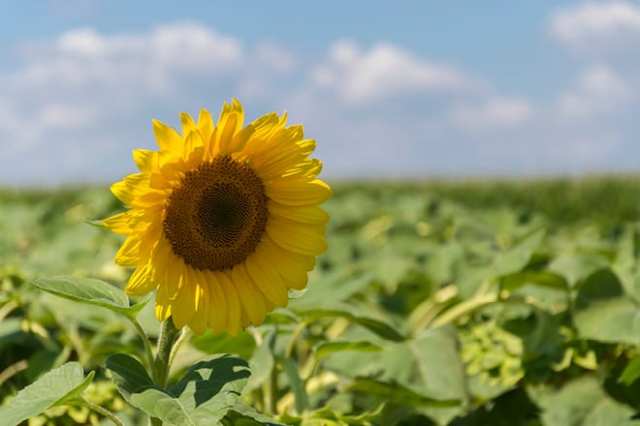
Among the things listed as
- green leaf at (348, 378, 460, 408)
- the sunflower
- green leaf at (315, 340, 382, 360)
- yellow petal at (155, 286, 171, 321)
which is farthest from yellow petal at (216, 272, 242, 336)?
green leaf at (348, 378, 460, 408)

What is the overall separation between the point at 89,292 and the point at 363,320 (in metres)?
0.74

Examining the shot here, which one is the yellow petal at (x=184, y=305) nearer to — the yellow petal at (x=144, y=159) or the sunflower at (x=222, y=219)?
the sunflower at (x=222, y=219)

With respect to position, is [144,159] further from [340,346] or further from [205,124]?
[340,346]

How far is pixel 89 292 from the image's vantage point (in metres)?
1.62

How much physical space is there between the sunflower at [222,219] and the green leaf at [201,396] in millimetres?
97

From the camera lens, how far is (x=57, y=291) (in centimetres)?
154

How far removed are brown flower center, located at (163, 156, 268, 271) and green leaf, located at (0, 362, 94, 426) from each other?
11.0 inches

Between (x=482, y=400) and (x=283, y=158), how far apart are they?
41.9 inches

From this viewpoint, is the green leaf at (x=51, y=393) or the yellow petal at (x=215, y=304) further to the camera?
the yellow petal at (x=215, y=304)

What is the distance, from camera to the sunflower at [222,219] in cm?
157

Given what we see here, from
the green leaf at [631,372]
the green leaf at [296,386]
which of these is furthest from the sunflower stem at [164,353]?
the green leaf at [631,372]

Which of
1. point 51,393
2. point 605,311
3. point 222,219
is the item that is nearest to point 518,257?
point 605,311

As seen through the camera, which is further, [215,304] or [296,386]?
[296,386]

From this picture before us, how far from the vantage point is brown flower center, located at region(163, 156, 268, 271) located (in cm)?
164
